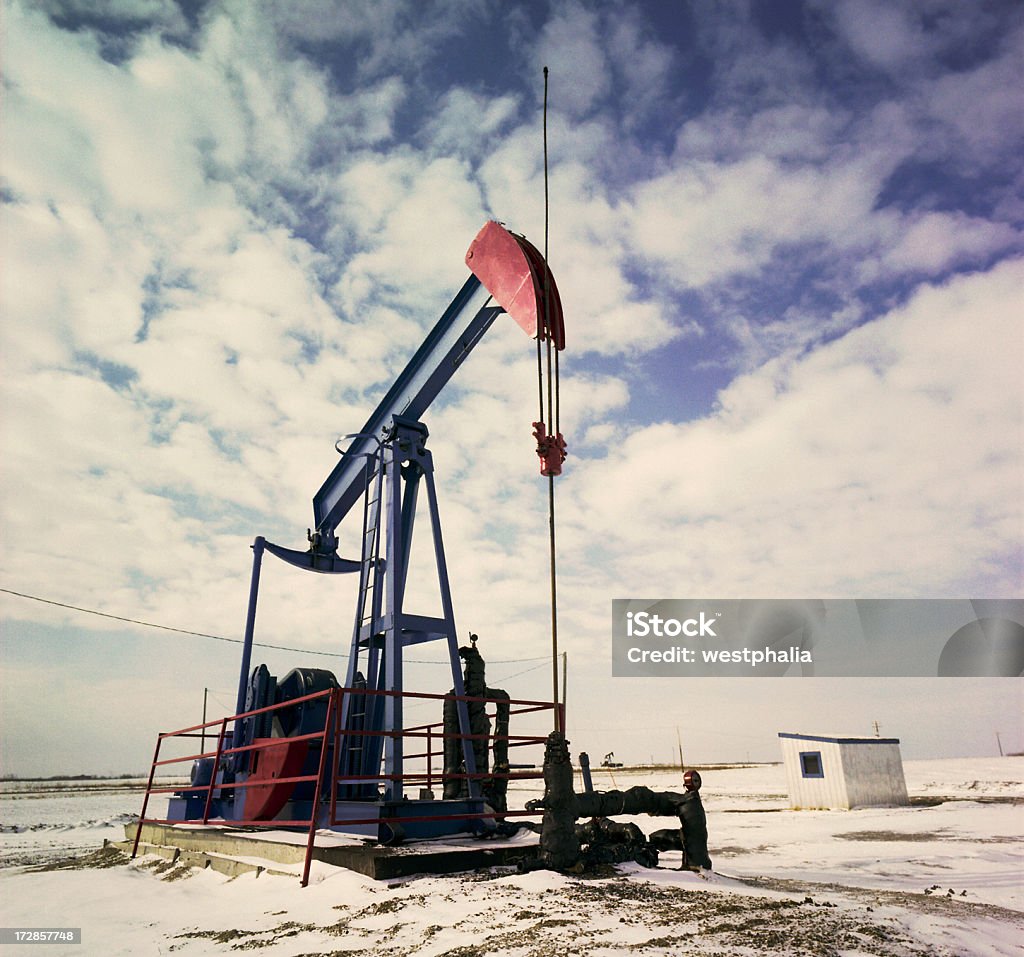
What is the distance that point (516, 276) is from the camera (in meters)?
8.23

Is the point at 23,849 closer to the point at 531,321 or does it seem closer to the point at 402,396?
the point at 402,396

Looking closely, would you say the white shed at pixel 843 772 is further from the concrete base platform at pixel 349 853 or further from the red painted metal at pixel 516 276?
the red painted metal at pixel 516 276

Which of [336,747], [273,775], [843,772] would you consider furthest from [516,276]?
[843,772]

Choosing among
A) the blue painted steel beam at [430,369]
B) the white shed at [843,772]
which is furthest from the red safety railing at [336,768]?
the white shed at [843,772]

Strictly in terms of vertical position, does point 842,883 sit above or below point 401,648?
below

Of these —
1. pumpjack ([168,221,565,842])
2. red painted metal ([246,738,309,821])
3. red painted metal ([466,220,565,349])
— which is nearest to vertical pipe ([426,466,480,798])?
pumpjack ([168,221,565,842])

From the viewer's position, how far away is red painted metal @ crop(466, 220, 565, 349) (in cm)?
788

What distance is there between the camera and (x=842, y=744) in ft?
61.9

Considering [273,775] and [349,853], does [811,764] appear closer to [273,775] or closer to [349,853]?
[273,775]

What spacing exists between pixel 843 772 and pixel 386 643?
15021 millimetres

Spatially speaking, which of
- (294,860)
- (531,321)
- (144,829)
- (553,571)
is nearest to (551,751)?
(553,571)

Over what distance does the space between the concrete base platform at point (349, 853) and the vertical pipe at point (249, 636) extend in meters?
2.07

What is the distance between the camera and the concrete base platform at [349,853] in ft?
18.5

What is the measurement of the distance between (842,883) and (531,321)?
644cm
